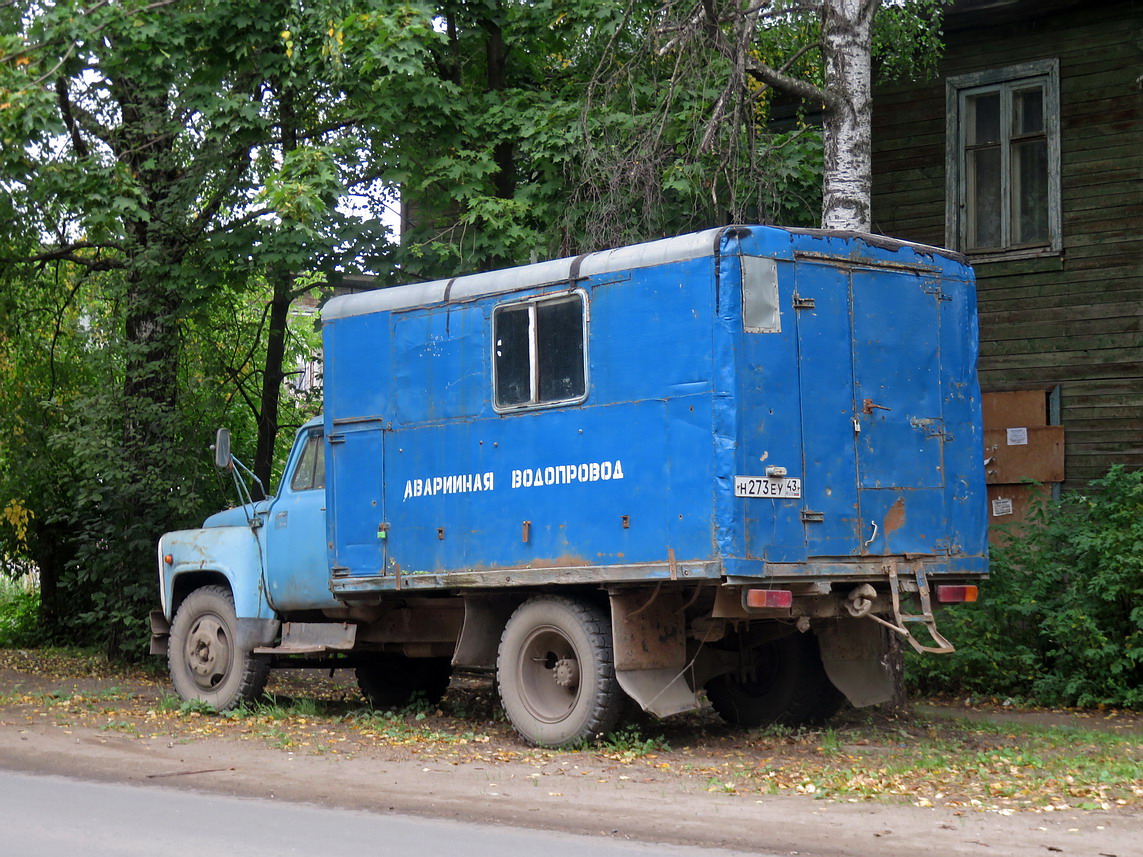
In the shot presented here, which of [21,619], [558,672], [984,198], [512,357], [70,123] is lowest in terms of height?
[21,619]

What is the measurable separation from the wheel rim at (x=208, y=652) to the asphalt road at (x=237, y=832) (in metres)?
4.14

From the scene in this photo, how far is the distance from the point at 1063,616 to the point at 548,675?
209 inches

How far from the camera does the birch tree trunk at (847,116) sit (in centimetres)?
1150

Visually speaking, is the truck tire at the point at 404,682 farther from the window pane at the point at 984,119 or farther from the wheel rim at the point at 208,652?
the window pane at the point at 984,119

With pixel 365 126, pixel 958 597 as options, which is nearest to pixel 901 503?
pixel 958 597

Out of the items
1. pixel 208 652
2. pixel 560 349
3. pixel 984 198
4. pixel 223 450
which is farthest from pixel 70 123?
pixel 984 198

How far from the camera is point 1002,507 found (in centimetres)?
1538

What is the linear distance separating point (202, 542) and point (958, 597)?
21.5ft

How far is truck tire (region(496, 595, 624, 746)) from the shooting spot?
9.49m

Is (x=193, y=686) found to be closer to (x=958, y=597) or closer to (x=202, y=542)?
(x=202, y=542)

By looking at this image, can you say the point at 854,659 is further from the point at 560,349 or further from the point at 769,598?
the point at 560,349

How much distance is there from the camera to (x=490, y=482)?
10102 mm

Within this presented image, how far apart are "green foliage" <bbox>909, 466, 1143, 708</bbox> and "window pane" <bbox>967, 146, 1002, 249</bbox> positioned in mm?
3456

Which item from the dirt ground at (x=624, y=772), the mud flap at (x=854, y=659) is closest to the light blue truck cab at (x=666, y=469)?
the mud flap at (x=854, y=659)
